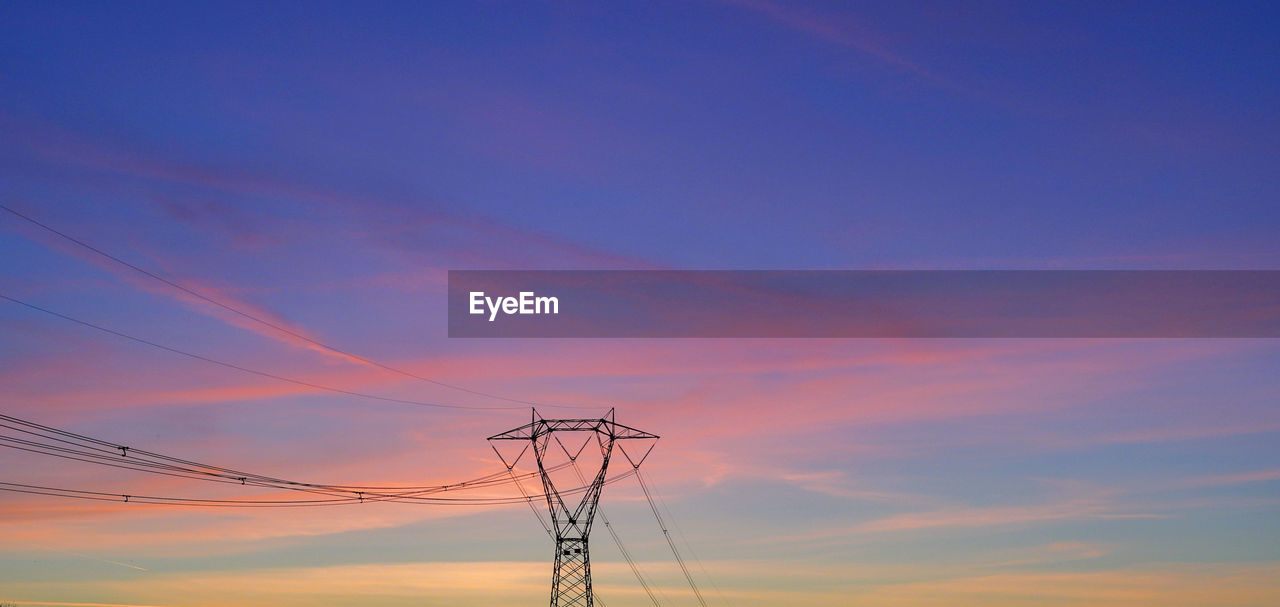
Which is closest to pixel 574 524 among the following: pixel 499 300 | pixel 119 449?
pixel 499 300

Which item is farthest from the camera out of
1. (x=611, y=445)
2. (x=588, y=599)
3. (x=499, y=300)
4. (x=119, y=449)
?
(x=611, y=445)

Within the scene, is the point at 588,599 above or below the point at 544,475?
below

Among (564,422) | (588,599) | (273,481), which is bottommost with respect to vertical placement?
(588,599)

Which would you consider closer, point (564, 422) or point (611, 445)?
point (564, 422)

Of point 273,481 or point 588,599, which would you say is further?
point 588,599

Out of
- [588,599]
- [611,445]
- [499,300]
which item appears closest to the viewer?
[499,300]

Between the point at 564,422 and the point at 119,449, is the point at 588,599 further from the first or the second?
the point at 119,449

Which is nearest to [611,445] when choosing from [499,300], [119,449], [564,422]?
[564,422]

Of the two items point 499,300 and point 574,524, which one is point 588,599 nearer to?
point 574,524

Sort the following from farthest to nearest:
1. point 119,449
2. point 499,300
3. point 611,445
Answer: point 611,445 < point 499,300 < point 119,449
